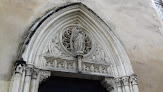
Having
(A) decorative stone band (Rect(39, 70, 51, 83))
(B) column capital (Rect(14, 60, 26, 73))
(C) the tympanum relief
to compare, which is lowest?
(A) decorative stone band (Rect(39, 70, 51, 83))

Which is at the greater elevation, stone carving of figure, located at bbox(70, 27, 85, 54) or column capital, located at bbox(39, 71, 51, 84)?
stone carving of figure, located at bbox(70, 27, 85, 54)

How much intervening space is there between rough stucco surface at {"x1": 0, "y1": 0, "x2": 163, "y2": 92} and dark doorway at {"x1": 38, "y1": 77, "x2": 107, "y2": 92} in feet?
2.34

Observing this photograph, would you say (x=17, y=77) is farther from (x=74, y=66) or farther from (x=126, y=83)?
(x=126, y=83)

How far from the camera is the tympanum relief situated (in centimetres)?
317

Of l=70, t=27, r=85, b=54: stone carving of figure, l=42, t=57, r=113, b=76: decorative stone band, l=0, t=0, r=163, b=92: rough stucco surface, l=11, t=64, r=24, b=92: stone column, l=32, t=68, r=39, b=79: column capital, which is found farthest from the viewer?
l=70, t=27, r=85, b=54: stone carving of figure

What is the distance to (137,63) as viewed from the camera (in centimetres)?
374

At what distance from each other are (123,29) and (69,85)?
1729 mm

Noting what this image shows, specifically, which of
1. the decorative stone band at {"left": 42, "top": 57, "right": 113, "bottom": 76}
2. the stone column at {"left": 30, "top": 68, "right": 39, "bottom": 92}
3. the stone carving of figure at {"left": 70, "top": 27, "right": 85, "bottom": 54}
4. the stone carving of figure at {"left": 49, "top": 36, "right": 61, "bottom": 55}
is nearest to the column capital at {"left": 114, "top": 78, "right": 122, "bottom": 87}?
the decorative stone band at {"left": 42, "top": 57, "right": 113, "bottom": 76}

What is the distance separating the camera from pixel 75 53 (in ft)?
11.0

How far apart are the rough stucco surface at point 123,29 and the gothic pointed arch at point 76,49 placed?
0.23 metres

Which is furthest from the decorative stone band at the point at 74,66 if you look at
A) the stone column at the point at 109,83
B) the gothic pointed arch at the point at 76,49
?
the stone column at the point at 109,83

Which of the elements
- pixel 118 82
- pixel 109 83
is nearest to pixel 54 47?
pixel 109 83

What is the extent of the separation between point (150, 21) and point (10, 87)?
3.57 meters

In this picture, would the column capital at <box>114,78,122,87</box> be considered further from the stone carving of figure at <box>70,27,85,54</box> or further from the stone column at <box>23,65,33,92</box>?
the stone column at <box>23,65,33,92</box>
